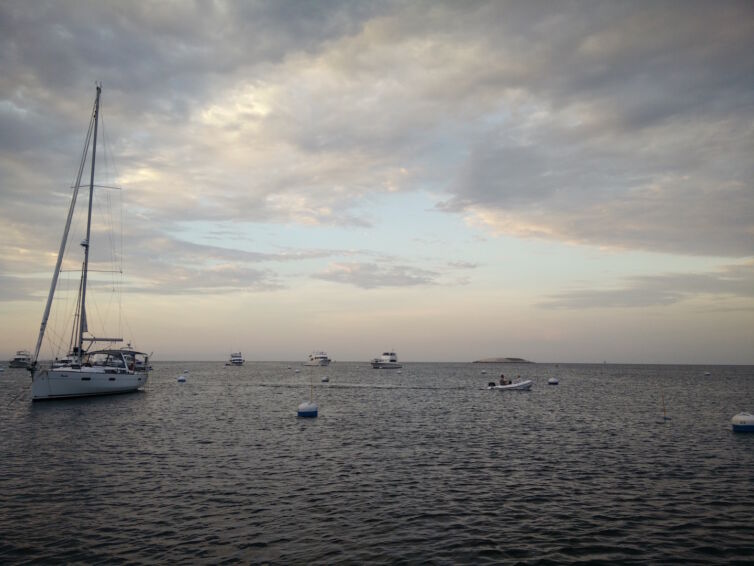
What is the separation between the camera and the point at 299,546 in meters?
17.2

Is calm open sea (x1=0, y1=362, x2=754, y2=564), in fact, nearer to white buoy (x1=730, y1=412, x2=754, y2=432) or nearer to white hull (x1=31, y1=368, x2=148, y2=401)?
white buoy (x1=730, y1=412, x2=754, y2=432)

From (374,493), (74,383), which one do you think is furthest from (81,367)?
(374,493)

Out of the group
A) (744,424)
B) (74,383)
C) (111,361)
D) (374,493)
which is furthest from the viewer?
(111,361)

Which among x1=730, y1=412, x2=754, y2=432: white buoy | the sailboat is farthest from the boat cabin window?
x1=730, y1=412, x2=754, y2=432: white buoy

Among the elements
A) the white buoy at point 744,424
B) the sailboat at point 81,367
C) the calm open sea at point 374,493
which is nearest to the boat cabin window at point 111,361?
the sailboat at point 81,367

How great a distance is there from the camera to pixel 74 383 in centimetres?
6688

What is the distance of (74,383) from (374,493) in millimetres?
60729

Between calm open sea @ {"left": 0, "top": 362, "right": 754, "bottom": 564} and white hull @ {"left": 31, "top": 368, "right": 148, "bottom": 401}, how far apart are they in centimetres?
1710

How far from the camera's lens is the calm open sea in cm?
1714

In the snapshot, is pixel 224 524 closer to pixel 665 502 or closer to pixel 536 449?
pixel 665 502

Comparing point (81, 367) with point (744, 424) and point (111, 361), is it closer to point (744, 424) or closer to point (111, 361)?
point (111, 361)

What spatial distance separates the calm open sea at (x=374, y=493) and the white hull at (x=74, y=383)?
1710cm

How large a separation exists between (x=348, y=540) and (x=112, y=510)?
1143cm

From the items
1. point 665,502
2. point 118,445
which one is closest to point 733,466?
point 665,502
